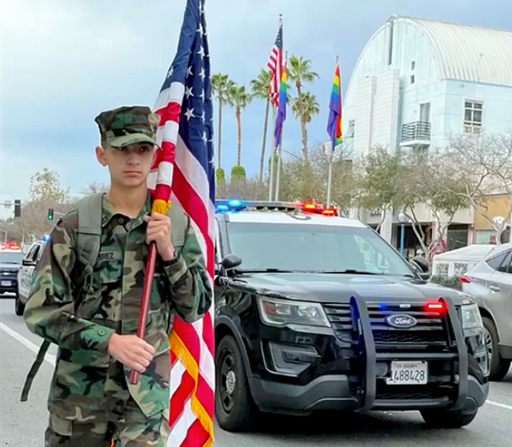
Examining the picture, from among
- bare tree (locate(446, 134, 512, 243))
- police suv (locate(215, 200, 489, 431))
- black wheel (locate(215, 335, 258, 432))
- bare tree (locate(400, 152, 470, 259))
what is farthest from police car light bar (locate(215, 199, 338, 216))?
bare tree (locate(400, 152, 470, 259))

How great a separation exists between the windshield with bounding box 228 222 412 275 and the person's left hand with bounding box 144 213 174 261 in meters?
4.17

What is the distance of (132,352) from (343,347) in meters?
3.32

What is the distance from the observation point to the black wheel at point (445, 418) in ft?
22.6

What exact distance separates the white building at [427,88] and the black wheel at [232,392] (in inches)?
1443

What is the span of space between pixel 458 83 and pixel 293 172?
32.4ft

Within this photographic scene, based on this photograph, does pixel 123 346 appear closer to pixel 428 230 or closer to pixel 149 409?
pixel 149 409

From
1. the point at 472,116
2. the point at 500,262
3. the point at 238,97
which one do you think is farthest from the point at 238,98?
the point at 500,262

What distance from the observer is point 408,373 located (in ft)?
19.6

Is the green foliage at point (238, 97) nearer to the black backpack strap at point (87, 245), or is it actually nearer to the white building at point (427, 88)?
the white building at point (427, 88)

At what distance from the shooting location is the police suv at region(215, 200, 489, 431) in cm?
592

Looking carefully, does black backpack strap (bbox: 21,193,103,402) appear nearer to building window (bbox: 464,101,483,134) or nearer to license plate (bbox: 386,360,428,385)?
license plate (bbox: 386,360,428,385)

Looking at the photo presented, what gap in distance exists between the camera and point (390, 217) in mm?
46188

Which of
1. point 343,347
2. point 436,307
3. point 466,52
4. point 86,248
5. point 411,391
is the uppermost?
point 466,52

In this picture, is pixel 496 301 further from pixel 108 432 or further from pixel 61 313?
pixel 61 313
